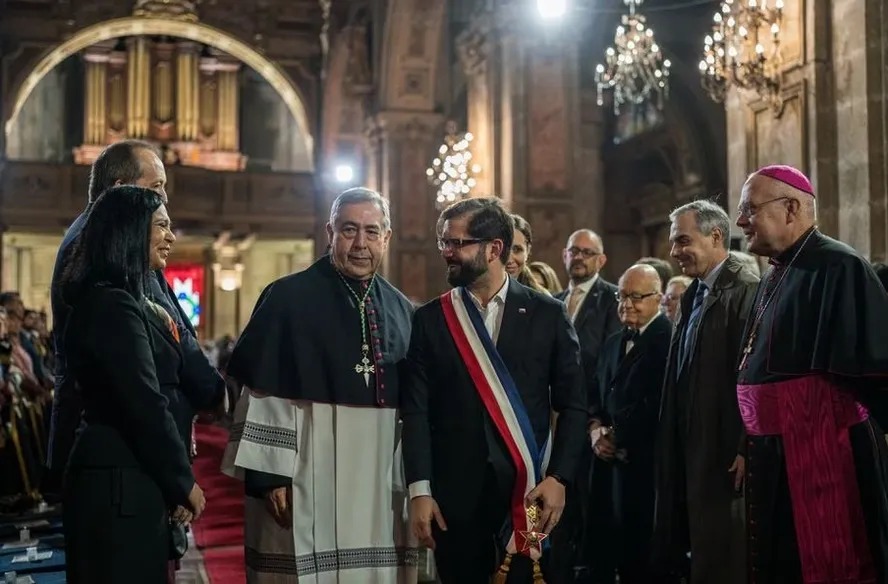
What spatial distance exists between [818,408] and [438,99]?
599 inches

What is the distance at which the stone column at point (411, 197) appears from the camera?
53.6 feet

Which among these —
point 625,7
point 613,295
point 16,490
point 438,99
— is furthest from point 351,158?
point 613,295

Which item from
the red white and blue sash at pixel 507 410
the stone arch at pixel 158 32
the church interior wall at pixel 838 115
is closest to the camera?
the red white and blue sash at pixel 507 410

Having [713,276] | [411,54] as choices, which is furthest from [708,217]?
[411,54]

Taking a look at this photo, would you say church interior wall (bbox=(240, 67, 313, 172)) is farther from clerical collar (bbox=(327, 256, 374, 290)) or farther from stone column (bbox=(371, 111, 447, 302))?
clerical collar (bbox=(327, 256, 374, 290))

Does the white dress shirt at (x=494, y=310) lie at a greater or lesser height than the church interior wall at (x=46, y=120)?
lesser

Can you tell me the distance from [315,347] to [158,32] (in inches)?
807

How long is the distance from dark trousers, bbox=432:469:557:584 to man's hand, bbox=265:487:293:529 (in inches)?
17.9

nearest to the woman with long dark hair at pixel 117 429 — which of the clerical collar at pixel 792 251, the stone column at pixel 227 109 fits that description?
the clerical collar at pixel 792 251

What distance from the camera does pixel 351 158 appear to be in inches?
853

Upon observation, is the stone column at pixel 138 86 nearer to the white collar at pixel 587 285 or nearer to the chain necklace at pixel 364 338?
the white collar at pixel 587 285

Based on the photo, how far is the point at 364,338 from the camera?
136 inches

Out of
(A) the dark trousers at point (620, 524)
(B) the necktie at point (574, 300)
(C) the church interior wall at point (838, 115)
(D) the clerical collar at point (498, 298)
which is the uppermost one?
(C) the church interior wall at point (838, 115)

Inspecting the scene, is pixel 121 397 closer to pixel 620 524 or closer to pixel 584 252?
pixel 620 524
